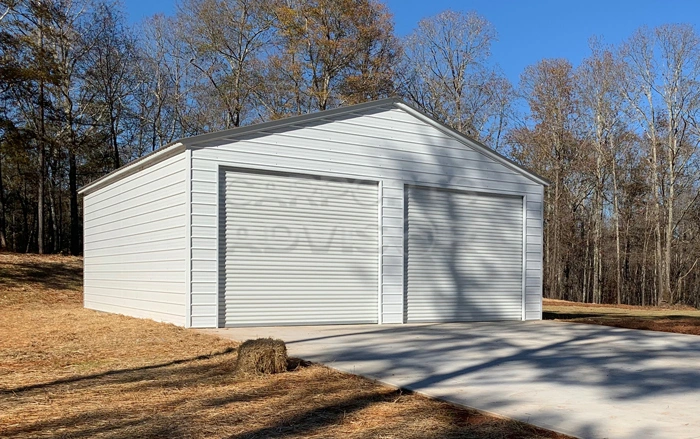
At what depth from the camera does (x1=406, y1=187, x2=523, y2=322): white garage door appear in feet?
41.7

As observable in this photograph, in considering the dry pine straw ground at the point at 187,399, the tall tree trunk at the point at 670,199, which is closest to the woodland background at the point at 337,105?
the tall tree trunk at the point at 670,199

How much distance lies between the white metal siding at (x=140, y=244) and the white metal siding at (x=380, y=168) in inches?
14.2

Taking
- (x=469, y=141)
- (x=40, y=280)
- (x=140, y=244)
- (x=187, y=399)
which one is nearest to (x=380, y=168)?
(x=469, y=141)

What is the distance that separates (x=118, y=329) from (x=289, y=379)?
480 cm

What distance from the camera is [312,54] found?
2708cm

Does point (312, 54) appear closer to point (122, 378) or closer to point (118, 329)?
point (118, 329)

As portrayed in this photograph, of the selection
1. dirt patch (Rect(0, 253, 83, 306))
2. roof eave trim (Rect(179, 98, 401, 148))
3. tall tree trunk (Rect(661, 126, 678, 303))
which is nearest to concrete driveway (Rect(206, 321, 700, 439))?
roof eave trim (Rect(179, 98, 401, 148))

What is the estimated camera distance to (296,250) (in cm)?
1149

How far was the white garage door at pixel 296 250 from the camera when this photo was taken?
1086cm

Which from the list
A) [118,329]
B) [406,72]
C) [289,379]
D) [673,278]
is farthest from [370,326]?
[673,278]

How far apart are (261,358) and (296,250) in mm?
5524

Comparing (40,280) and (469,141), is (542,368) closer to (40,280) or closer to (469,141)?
(469,141)

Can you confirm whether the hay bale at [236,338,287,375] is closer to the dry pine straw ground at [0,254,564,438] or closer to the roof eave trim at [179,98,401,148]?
the dry pine straw ground at [0,254,564,438]

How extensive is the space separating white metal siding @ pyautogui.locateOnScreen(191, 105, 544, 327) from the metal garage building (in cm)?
2
